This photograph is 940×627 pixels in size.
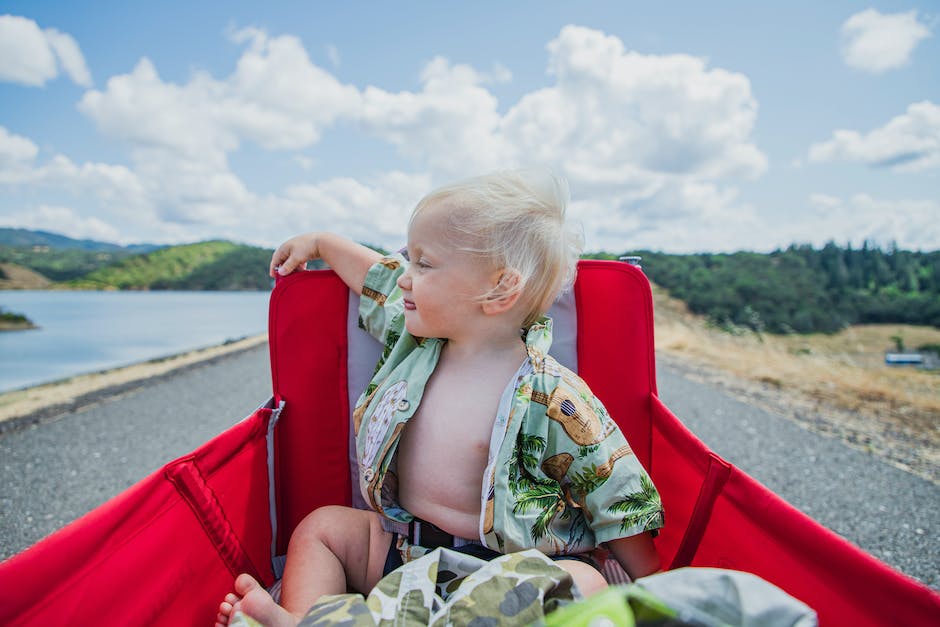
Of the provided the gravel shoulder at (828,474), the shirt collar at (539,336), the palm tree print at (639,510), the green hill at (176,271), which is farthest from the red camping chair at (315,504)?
the green hill at (176,271)

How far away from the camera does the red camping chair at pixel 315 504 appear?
→ 82cm

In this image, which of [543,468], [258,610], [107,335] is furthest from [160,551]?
[107,335]

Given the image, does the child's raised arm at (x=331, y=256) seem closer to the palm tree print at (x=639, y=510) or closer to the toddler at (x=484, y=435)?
the toddler at (x=484, y=435)

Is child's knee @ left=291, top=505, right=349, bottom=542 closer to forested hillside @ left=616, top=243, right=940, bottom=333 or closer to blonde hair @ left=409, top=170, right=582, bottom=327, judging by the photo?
blonde hair @ left=409, top=170, right=582, bottom=327

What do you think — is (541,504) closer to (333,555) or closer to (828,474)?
(333,555)

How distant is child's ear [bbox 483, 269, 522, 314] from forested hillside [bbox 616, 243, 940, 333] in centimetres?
2100

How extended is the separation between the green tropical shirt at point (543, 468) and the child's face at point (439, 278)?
184 mm

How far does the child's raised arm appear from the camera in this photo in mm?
1761

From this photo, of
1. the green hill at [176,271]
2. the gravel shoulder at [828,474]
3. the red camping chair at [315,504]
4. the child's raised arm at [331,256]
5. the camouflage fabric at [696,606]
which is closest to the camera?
the camouflage fabric at [696,606]

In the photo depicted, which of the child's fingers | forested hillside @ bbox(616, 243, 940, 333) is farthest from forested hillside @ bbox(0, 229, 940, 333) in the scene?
the child's fingers

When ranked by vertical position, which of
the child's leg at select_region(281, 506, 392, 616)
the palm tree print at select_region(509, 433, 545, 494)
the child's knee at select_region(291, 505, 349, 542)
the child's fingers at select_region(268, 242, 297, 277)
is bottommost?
the child's leg at select_region(281, 506, 392, 616)

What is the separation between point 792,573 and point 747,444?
395 cm

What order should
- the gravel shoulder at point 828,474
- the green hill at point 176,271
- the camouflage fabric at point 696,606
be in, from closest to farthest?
the camouflage fabric at point 696,606 → the gravel shoulder at point 828,474 → the green hill at point 176,271

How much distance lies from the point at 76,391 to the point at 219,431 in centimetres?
348
